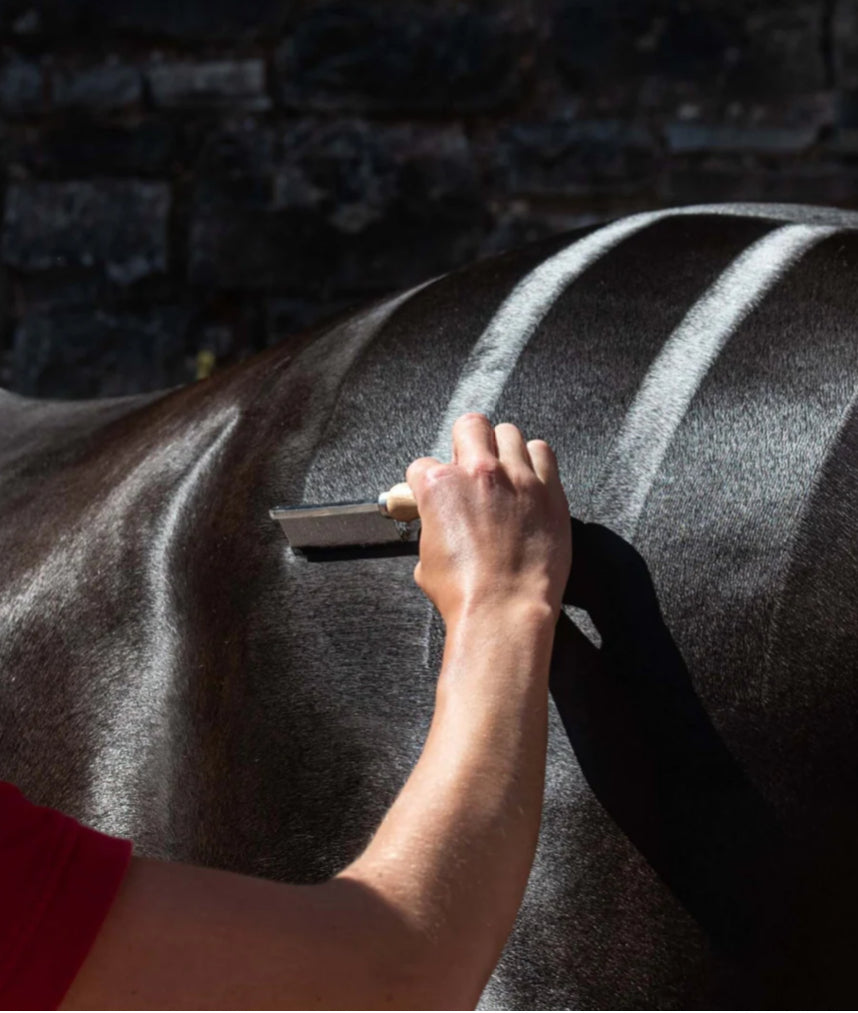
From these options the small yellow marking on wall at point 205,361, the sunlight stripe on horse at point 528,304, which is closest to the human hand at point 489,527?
the sunlight stripe on horse at point 528,304

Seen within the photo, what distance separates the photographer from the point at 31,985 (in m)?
0.48

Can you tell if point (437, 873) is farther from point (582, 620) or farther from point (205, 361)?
point (205, 361)

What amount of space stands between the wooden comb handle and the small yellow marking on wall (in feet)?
5.66

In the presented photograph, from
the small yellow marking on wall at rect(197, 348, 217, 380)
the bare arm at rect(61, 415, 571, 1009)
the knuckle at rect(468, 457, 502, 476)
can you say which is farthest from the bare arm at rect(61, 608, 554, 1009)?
the small yellow marking on wall at rect(197, 348, 217, 380)

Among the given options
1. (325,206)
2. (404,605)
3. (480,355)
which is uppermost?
(480,355)

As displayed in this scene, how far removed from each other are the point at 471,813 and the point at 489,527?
0.54 ft

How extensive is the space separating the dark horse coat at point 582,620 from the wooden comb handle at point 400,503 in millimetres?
58

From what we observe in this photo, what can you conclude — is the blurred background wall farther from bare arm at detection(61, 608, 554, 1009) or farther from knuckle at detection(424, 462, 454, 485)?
bare arm at detection(61, 608, 554, 1009)

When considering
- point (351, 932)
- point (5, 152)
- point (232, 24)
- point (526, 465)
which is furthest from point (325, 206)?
point (351, 932)

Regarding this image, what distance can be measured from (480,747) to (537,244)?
0.58m

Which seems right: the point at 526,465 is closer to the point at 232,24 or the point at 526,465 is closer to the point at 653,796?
the point at 653,796

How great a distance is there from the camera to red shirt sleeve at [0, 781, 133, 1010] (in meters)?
0.48

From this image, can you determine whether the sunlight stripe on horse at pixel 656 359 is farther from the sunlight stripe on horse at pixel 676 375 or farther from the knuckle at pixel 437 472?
the knuckle at pixel 437 472

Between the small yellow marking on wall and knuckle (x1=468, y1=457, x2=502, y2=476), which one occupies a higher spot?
knuckle (x1=468, y1=457, x2=502, y2=476)
